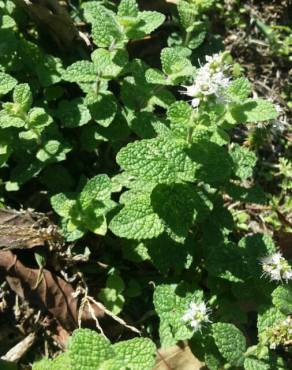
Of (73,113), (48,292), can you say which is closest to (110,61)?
(73,113)

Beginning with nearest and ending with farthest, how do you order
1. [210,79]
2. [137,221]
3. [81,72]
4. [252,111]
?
[210,79] → [252,111] → [137,221] → [81,72]

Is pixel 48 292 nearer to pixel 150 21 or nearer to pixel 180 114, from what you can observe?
pixel 180 114

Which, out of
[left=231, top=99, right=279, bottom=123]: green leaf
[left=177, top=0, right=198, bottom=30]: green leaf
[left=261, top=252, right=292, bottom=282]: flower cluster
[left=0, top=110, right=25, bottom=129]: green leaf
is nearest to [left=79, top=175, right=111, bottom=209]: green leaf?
→ [left=0, top=110, right=25, bottom=129]: green leaf

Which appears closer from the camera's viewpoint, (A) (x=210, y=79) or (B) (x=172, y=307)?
(A) (x=210, y=79)

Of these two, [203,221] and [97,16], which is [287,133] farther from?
[97,16]

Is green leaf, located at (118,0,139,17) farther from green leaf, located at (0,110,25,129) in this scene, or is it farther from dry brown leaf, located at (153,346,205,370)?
dry brown leaf, located at (153,346,205,370)

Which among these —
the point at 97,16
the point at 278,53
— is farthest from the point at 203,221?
the point at 278,53
